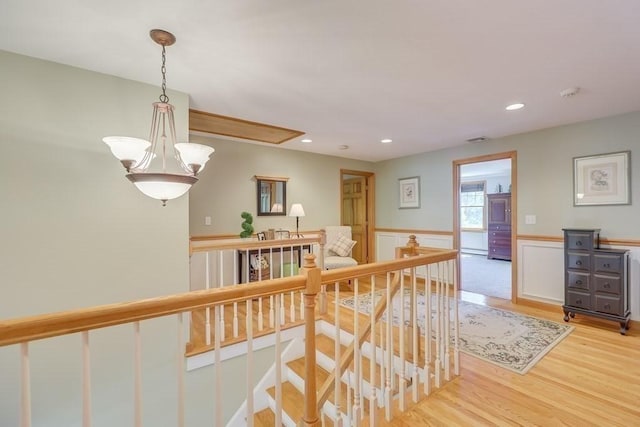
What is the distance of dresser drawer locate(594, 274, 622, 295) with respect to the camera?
3010 mm

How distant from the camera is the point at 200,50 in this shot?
1933 mm

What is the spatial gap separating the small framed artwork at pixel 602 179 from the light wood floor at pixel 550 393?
63.1 inches

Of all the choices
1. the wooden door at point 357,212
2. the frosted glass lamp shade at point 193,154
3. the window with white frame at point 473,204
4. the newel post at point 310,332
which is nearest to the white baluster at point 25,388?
the newel post at point 310,332

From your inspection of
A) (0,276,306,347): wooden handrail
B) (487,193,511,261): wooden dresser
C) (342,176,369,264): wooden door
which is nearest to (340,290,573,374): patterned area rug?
(0,276,306,347): wooden handrail

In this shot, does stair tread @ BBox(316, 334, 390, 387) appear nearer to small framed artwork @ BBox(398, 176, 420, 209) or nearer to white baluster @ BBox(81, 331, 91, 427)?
white baluster @ BBox(81, 331, 91, 427)

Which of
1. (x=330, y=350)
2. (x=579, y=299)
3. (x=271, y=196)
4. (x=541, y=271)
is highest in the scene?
(x=271, y=196)

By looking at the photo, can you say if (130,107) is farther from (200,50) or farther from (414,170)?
(414,170)

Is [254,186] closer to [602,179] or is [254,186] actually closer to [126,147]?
[126,147]

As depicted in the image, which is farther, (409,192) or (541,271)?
(409,192)

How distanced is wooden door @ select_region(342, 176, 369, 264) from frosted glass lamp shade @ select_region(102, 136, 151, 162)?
4990 mm

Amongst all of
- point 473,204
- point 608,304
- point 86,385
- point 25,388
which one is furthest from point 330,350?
point 473,204

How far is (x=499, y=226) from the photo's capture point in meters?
7.52

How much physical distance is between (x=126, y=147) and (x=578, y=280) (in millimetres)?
4542

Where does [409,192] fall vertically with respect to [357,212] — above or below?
above
